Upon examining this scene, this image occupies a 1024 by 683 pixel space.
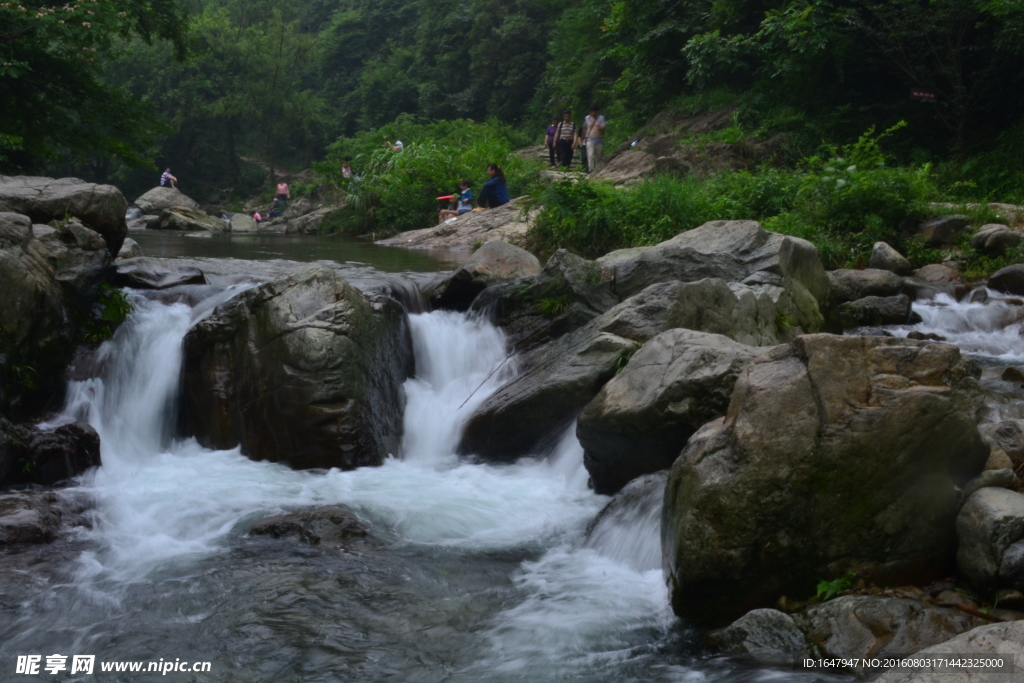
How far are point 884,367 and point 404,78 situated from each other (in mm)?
46736

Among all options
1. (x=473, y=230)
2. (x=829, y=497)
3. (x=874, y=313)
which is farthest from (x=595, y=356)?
(x=473, y=230)

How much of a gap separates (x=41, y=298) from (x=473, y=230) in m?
11.0

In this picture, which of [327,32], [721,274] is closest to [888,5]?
[721,274]

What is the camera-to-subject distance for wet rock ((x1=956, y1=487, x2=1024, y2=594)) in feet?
13.5

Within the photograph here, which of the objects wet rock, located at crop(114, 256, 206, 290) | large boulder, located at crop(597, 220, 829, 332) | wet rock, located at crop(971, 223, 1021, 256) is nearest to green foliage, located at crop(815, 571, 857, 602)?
large boulder, located at crop(597, 220, 829, 332)

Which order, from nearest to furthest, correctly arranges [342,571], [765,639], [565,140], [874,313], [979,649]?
[979,649], [765,639], [342,571], [874,313], [565,140]

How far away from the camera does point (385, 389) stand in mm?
8055

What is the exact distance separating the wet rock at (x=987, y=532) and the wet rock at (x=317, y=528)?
12.3 feet

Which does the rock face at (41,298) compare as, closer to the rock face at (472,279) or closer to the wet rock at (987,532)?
the rock face at (472,279)

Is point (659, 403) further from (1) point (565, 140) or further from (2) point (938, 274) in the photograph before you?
(1) point (565, 140)

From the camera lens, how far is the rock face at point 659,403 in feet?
19.0

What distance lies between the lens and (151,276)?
945 centimetres

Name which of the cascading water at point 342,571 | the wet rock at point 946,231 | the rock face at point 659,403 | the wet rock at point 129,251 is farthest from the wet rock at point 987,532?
the wet rock at point 129,251

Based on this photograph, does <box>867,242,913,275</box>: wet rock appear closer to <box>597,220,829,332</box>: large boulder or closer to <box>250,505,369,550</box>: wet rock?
<box>597,220,829,332</box>: large boulder
